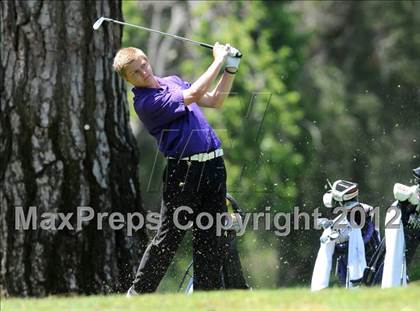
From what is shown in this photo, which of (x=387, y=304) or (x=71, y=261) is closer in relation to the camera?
(x=387, y=304)

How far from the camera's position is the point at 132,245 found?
11.4 m

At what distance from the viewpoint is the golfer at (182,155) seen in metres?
9.33

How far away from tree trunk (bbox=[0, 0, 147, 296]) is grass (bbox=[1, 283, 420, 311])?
2077mm

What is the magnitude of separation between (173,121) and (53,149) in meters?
1.90

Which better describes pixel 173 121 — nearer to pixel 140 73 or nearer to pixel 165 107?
pixel 165 107

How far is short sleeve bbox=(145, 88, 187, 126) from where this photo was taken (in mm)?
9289

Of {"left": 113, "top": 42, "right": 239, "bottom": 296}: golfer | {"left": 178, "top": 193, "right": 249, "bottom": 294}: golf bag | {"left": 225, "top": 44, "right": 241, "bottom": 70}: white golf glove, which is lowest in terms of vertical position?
{"left": 178, "top": 193, "right": 249, "bottom": 294}: golf bag

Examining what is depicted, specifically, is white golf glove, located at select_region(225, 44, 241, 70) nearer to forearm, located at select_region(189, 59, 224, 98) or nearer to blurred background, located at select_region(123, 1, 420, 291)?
forearm, located at select_region(189, 59, 224, 98)

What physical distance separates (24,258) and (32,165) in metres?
0.83

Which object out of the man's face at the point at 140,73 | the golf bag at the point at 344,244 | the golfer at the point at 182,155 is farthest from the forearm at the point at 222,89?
the golf bag at the point at 344,244

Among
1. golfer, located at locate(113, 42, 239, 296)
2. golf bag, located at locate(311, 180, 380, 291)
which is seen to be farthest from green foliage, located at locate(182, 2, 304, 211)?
golfer, located at locate(113, 42, 239, 296)

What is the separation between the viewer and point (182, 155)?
9375 mm

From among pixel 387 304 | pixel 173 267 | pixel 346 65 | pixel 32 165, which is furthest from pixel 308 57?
pixel 387 304

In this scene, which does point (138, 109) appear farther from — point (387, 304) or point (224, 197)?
point (387, 304)
